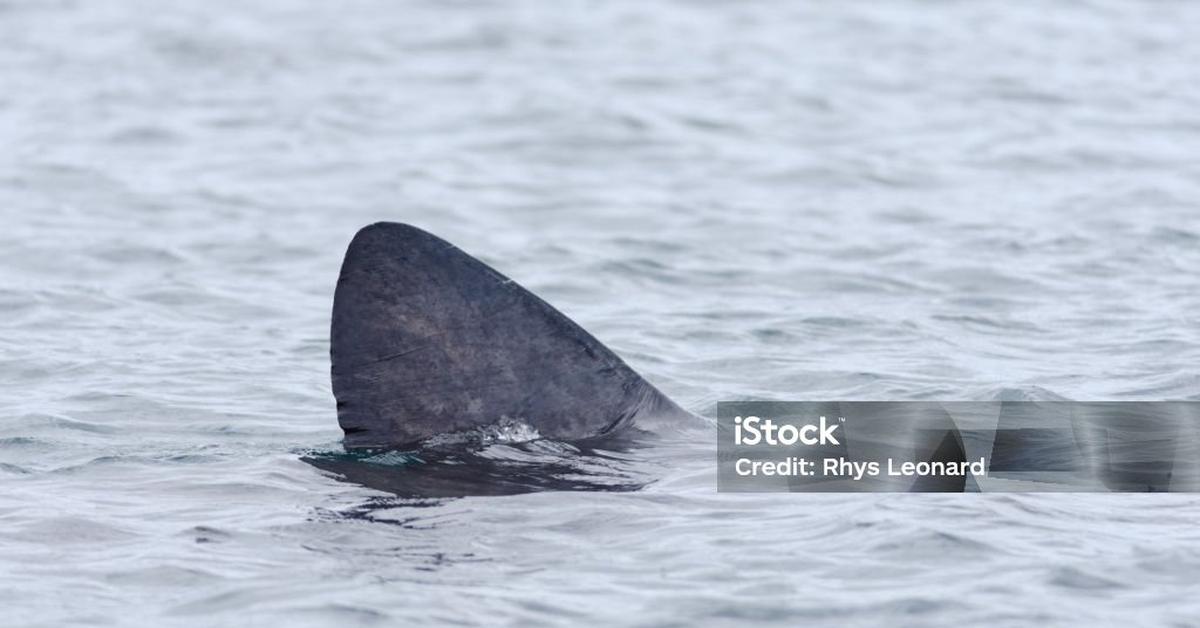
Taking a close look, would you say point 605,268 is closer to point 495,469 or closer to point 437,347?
point 437,347

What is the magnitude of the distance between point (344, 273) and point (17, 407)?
2.95 m

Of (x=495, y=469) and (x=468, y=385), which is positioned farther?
(x=468, y=385)

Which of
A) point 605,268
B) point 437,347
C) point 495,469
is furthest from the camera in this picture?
point 605,268

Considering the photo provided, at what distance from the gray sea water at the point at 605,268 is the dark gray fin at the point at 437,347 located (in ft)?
0.81

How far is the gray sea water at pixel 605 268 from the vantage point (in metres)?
6.75

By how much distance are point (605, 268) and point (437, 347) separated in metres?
6.54

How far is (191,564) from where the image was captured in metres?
6.86

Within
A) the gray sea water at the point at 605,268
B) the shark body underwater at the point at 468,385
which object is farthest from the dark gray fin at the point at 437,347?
the gray sea water at the point at 605,268

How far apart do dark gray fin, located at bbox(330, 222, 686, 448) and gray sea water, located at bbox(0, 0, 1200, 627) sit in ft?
0.81

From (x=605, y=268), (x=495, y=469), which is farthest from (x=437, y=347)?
(x=605, y=268)

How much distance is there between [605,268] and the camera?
14.4 m

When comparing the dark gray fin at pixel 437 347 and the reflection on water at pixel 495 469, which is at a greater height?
the dark gray fin at pixel 437 347

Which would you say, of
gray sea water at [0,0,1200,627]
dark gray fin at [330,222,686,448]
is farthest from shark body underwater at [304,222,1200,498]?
gray sea water at [0,0,1200,627]

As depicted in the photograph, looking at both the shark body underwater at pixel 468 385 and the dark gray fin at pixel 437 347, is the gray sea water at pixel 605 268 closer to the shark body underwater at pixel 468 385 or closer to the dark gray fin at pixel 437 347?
the shark body underwater at pixel 468 385
